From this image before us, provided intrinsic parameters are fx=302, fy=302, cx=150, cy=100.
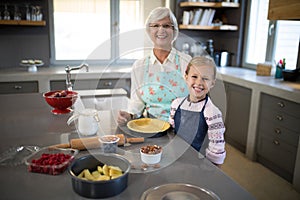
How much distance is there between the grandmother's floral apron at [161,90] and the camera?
5.63ft

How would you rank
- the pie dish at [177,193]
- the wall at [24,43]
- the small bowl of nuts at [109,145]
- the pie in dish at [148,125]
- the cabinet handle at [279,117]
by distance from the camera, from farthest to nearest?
the wall at [24,43]
the cabinet handle at [279,117]
the pie in dish at [148,125]
the small bowl of nuts at [109,145]
the pie dish at [177,193]

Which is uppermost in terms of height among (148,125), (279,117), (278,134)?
(148,125)

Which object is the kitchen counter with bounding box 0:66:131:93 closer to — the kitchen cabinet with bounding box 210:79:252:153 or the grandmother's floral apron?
the kitchen cabinet with bounding box 210:79:252:153

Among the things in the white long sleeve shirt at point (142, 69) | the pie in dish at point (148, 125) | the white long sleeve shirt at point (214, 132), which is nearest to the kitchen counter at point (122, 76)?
the white long sleeve shirt at point (142, 69)

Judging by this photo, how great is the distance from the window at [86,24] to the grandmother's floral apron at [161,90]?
2120 mm

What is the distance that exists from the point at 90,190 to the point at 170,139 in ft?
1.90

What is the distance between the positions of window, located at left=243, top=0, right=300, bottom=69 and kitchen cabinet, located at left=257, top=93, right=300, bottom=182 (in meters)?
0.77

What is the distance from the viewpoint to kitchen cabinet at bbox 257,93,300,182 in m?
2.51

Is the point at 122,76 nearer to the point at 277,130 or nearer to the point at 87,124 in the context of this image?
the point at 277,130

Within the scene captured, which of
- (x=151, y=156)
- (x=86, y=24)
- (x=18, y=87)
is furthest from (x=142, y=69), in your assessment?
(x=86, y=24)

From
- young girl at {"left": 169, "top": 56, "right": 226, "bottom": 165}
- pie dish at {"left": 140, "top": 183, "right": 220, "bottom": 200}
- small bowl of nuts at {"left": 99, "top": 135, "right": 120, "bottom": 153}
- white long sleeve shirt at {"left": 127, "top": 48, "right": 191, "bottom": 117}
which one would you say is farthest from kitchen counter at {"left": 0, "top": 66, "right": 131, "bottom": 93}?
pie dish at {"left": 140, "top": 183, "right": 220, "bottom": 200}

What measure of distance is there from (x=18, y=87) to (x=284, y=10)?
109 inches

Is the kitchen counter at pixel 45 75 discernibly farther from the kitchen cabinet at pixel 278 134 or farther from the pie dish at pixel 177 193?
the pie dish at pixel 177 193

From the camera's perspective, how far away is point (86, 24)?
3.96 meters
